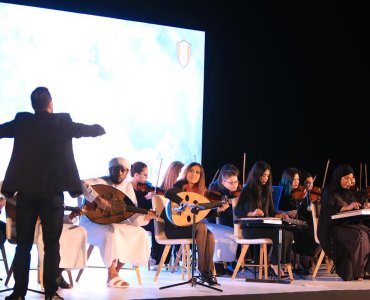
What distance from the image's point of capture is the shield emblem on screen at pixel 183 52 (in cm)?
809

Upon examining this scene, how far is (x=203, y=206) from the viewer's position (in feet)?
16.5

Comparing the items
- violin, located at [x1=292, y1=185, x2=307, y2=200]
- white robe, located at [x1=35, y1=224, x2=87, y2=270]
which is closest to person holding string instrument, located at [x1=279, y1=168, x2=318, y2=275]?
violin, located at [x1=292, y1=185, x2=307, y2=200]

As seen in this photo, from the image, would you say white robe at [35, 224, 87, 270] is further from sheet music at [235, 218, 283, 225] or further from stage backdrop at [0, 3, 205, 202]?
stage backdrop at [0, 3, 205, 202]

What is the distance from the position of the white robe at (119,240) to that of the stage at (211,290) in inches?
9.3

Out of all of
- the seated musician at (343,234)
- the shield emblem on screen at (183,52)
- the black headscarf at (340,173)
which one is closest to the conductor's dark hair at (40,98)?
Result: the seated musician at (343,234)

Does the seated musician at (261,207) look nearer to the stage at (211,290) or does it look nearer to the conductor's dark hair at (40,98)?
the stage at (211,290)

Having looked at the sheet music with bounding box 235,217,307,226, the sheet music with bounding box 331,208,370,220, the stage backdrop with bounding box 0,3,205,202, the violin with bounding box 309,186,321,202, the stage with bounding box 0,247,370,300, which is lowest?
the stage with bounding box 0,247,370,300

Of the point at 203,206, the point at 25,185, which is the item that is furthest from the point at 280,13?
the point at 25,185

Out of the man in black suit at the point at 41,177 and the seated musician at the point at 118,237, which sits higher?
the man in black suit at the point at 41,177

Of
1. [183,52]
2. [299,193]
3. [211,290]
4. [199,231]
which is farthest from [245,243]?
[183,52]

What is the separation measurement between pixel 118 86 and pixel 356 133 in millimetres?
4058

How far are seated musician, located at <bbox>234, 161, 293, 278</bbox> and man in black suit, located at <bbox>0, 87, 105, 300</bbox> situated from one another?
2482 mm

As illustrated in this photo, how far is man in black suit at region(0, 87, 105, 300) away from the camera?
397cm

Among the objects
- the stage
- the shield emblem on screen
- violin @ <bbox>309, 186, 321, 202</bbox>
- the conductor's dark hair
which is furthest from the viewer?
the shield emblem on screen
